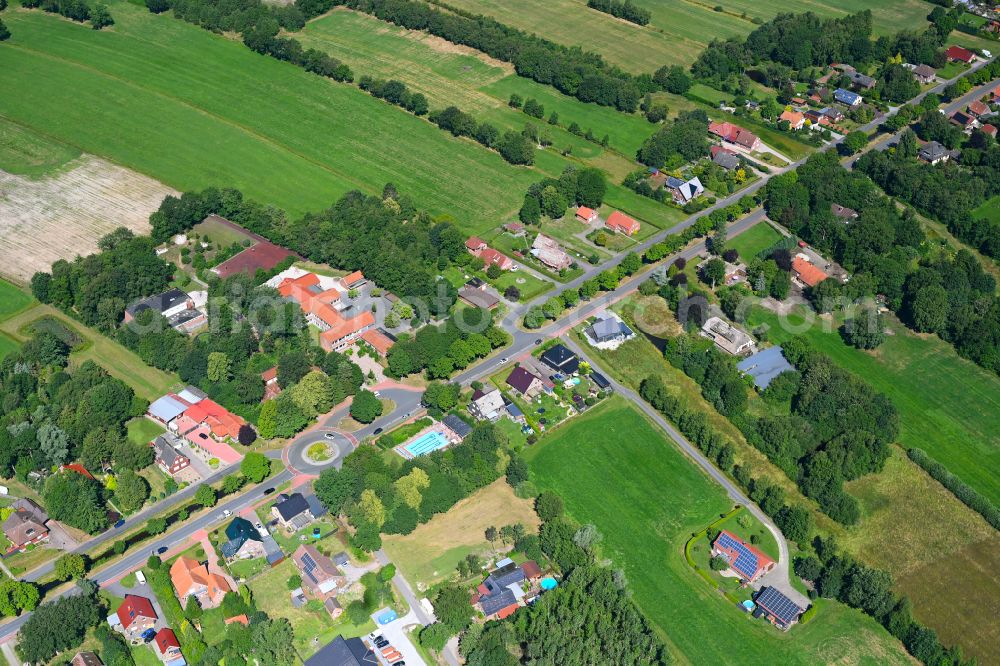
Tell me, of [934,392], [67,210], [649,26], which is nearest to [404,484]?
[934,392]

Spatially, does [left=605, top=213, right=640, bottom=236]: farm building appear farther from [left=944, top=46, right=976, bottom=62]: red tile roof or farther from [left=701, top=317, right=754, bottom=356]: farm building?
[left=944, top=46, right=976, bottom=62]: red tile roof

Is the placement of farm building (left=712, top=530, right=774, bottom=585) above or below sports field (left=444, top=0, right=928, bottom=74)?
below

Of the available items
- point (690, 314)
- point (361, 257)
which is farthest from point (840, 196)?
point (361, 257)

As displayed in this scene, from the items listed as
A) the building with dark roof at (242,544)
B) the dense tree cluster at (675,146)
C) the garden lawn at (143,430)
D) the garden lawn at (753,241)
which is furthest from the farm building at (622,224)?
the building with dark roof at (242,544)

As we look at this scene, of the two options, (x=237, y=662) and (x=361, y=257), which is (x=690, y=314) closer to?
(x=361, y=257)

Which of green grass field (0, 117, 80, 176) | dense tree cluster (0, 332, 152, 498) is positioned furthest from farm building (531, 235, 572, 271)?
green grass field (0, 117, 80, 176)
